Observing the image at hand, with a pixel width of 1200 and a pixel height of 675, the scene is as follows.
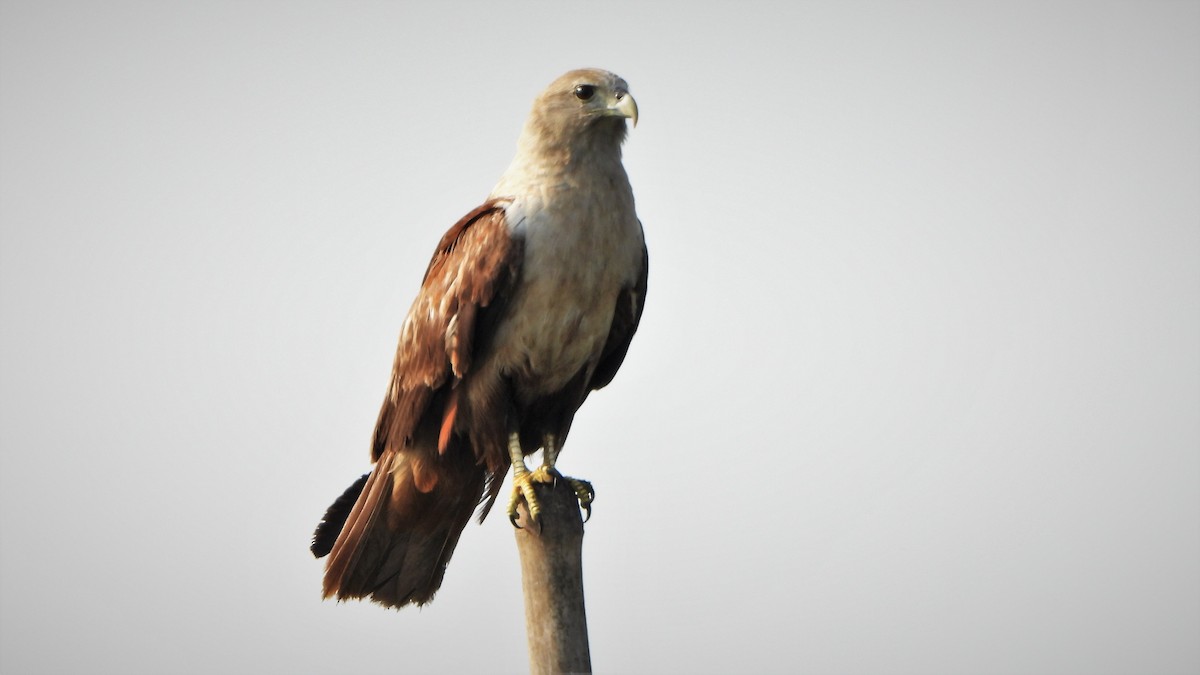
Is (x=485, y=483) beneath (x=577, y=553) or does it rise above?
above

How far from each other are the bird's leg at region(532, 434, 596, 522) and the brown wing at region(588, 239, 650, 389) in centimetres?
36

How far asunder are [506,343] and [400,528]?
1.15m

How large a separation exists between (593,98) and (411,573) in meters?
Result: 2.47

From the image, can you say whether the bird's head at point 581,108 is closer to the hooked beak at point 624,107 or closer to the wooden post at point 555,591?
the hooked beak at point 624,107

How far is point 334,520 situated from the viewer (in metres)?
6.16

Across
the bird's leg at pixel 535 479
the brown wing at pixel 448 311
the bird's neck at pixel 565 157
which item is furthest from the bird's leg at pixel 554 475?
the bird's neck at pixel 565 157

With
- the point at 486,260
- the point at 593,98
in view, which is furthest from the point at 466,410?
the point at 593,98

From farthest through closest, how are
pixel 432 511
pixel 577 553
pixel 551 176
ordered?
pixel 432 511 < pixel 551 176 < pixel 577 553

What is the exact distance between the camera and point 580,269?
550cm

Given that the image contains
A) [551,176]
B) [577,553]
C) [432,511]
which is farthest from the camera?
[432,511]

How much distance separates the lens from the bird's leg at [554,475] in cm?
564

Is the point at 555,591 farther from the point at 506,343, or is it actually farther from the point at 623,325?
the point at 623,325

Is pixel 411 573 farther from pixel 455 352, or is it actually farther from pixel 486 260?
pixel 486 260

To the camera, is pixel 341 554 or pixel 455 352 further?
pixel 341 554
